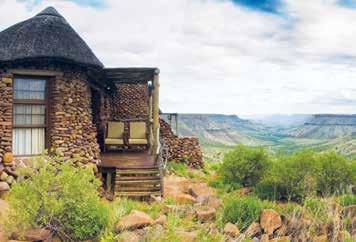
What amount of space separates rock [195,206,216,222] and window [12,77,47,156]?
187 inches

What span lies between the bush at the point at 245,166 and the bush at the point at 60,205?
23.3 feet

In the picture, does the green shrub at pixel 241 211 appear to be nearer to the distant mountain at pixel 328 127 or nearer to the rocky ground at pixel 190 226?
the rocky ground at pixel 190 226

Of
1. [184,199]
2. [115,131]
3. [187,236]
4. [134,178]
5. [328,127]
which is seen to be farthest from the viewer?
[328,127]

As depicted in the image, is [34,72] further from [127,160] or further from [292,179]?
[292,179]

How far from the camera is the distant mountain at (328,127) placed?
17025 cm

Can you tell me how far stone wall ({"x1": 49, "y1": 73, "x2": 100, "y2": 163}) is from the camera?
11.0m

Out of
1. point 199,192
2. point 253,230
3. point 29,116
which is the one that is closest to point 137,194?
point 199,192

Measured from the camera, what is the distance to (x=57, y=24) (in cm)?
1163

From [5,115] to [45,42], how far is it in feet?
6.88

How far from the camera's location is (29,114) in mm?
10789

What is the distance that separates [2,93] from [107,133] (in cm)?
506

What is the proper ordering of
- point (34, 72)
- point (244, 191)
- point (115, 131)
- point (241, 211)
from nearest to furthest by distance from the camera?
point (241, 211)
point (34, 72)
point (244, 191)
point (115, 131)

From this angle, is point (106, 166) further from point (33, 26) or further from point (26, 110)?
point (33, 26)

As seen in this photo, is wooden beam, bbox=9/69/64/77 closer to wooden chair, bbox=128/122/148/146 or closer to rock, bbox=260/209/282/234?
wooden chair, bbox=128/122/148/146
